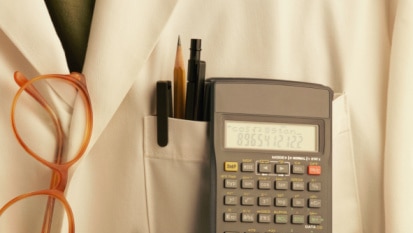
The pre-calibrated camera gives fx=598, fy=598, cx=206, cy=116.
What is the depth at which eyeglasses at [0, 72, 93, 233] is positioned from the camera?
48cm

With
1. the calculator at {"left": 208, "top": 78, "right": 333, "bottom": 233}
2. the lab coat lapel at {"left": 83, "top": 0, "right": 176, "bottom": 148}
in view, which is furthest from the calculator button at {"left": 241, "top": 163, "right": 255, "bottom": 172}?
the lab coat lapel at {"left": 83, "top": 0, "right": 176, "bottom": 148}

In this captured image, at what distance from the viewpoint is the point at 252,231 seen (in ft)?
1.61

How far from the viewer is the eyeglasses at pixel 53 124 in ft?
1.56

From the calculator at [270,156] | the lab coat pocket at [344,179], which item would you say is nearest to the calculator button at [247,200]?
the calculator at [270,156]

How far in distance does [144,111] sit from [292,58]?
0.15 meters

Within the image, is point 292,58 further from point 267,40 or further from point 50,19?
point 50,19

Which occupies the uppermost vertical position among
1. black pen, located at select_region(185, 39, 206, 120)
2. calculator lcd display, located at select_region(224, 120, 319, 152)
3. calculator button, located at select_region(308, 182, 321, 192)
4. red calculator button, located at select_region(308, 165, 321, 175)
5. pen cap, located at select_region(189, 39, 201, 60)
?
pen cap, located at select_region(189, 39, 201, 60)

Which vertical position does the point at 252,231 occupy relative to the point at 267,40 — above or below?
below

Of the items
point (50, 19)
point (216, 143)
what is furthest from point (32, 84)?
point (216, 143)

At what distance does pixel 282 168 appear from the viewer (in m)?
0.50

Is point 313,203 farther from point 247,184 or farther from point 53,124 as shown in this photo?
point 53,124

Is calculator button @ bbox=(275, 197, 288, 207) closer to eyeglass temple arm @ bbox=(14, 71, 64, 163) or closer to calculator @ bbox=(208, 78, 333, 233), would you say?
calculator @ bbox=(208, 78, 333, 233)

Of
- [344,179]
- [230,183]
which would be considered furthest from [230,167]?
[344,179]

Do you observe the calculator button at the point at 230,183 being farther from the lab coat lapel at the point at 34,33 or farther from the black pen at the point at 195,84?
the lab coat lapel at the point at 34,33
